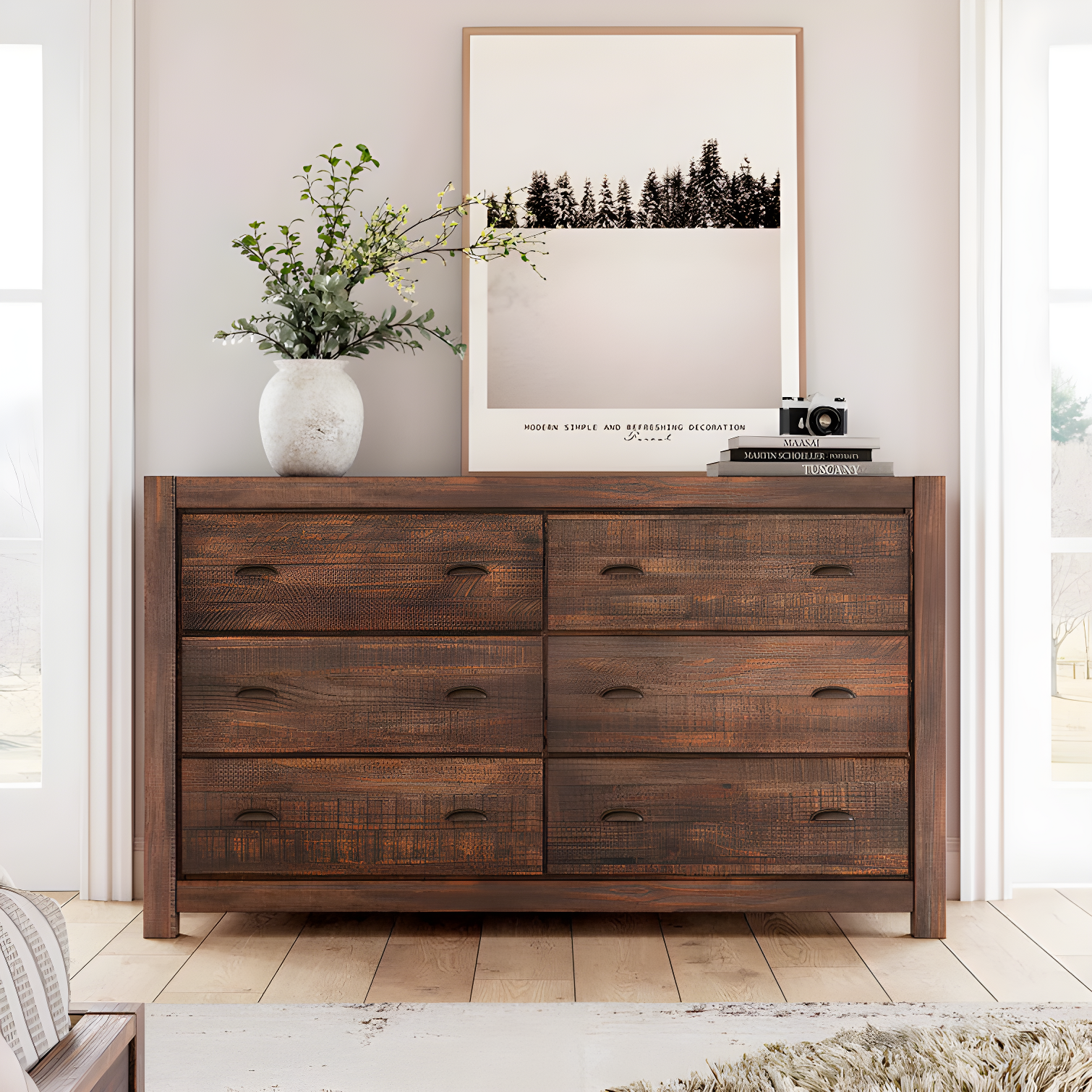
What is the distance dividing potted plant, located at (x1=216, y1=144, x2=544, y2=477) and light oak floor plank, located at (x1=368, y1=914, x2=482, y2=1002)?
1054mm

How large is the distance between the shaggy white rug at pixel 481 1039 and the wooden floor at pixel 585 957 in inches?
2.2

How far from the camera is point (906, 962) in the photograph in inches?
77.3

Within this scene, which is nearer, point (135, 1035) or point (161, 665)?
point (135, 1035)

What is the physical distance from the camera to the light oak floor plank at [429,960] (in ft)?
5.96

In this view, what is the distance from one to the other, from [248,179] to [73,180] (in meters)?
0.46

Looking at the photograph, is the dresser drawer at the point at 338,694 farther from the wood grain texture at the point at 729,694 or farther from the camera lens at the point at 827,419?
the camera lens at the point at 827,419

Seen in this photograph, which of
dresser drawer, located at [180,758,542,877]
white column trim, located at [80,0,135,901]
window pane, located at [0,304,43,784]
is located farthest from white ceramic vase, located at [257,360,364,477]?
window pane, located at [0,304,43,784]

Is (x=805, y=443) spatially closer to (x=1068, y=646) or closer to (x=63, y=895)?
(x=1068, y=646)

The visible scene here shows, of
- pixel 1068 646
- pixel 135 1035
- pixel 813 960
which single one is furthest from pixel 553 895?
pixel 1068 646

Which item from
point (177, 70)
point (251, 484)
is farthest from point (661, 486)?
point (177, 70)

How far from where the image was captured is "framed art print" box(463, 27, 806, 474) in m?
2.35

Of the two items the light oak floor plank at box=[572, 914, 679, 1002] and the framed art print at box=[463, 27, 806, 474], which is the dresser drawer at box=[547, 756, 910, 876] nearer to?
the light oak floor plank at box=[572, 914, 679, 1002]

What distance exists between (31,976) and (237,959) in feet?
3.62

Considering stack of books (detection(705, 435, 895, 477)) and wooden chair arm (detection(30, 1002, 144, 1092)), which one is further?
stack of books (detection(705, 435, 895, 477))
